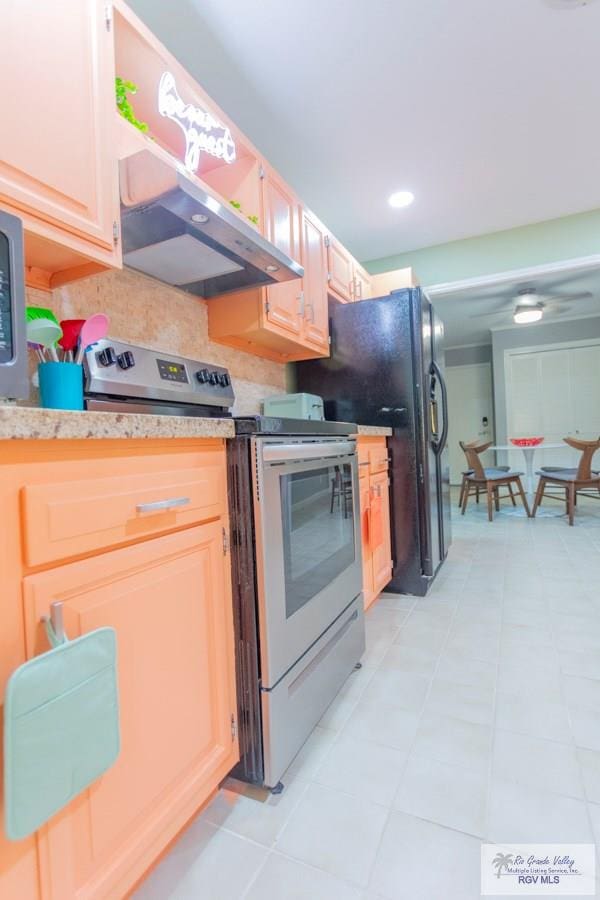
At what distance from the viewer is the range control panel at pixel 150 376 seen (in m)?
1.18

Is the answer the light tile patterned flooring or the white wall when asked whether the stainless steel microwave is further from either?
the white wall

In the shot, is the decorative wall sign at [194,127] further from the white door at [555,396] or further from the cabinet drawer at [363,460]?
the white door at [555,396]

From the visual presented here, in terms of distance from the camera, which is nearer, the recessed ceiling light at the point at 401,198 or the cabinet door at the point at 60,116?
the cabinet door at the point at 60,116

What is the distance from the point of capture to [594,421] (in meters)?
5.97

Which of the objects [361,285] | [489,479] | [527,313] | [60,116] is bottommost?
[489,479]

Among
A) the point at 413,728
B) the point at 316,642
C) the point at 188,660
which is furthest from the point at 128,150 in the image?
the point at 413,728

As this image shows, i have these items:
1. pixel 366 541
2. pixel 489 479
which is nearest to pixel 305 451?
pixel 366 541

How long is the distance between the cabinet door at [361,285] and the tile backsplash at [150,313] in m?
1.10

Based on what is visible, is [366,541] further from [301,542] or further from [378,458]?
[301,542]

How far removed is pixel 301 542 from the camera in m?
1.25

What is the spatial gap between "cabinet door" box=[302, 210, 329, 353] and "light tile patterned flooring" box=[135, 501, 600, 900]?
161 centimetres

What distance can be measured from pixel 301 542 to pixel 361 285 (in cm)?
234

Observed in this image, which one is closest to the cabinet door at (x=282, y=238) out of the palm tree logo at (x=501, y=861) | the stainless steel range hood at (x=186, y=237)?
the stainless steel range hood at (x=186, y=237)

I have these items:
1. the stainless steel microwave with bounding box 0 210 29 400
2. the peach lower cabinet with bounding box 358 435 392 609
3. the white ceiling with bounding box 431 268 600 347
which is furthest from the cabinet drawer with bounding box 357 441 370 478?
the white ceiling with bounding box 431 268 600 347
